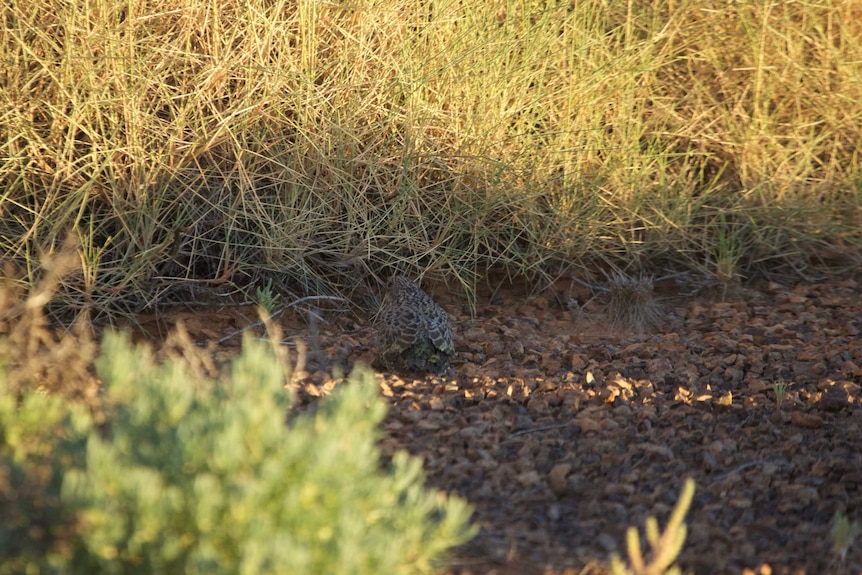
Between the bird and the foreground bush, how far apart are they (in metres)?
1.29

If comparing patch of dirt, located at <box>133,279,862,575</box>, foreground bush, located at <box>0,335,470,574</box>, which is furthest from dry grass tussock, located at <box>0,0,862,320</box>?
foreground bush, located at <box>0,335,470,574</box>

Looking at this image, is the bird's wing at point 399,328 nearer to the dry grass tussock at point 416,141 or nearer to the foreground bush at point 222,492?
the dry grass tussock at point 416,141

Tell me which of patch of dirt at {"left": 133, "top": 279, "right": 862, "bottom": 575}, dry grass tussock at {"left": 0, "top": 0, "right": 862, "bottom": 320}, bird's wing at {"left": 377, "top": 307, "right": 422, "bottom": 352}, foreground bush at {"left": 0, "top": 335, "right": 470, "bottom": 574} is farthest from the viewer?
dry grass tussock at {"left": 0, "top": 0, "right": 862, "bottom": 320}

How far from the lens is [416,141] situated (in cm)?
382

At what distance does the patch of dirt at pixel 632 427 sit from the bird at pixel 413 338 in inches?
2.9

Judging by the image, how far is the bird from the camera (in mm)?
3014

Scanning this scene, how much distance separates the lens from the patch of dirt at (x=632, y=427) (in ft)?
6.90

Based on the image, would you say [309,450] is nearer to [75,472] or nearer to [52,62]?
[75,472]

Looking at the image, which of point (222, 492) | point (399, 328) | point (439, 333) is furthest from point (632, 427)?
point (222, 492)

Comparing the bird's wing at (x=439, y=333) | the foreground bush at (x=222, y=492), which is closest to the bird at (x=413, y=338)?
the bird's wing at (x=439, y=333)

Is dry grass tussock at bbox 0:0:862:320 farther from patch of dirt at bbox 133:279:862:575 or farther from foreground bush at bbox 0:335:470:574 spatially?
foreground bush at bbox 0:335:470:574

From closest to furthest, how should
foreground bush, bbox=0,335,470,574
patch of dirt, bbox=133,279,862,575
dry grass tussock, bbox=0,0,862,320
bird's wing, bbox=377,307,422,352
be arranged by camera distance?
foreground bush, bbox=0,335,470,574 < patch of dirt, bbox=133,279,862,575 < bird's wing, bbox=377,307,422,352 < dry grass tussock, bbox=0,0,862,320

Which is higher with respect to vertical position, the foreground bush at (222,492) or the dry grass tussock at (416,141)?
the dry grass tussock at (416,141)

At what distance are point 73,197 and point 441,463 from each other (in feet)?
6.20
